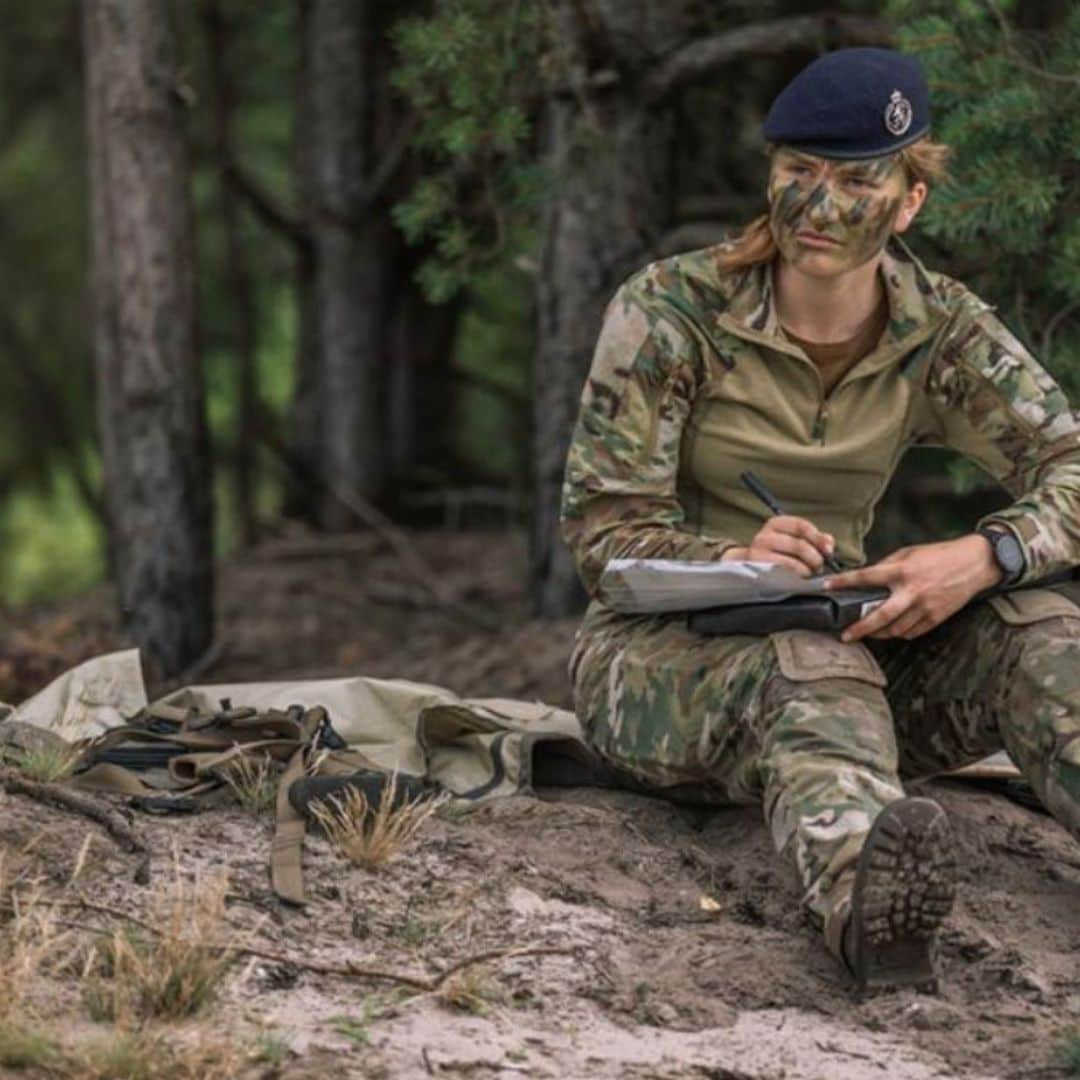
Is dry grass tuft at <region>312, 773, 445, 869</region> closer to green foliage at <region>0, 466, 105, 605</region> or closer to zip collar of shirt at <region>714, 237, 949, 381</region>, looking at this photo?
zip collar of shirt at <region>714, 237, 949, 381</region>

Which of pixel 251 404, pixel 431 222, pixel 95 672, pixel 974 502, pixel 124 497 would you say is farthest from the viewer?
pixel 251 404

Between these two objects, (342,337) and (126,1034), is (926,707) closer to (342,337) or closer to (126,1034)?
(126,1034)

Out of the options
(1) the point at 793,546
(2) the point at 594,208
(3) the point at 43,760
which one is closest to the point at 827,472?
(1) the point at 793,546

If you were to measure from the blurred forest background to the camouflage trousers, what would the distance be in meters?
1.65

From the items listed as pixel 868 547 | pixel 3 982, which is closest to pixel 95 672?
pixel 3 982

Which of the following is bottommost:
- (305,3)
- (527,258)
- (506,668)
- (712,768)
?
(506,668)

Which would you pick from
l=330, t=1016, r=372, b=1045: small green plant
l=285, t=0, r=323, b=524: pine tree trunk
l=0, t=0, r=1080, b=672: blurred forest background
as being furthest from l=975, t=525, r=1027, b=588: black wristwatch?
l=285, t=0, r=323, b=524: pine tree trunk

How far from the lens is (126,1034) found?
4020 mm

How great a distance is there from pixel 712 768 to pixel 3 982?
1.82 metres

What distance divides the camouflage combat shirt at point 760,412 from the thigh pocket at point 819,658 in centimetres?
36

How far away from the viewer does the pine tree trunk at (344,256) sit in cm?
1113

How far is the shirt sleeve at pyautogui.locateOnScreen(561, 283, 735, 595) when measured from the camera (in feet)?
18.1

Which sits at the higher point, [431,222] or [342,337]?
[431,222]

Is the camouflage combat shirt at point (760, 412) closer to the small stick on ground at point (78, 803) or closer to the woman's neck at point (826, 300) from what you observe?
the woman's neck at point (826, 300)
